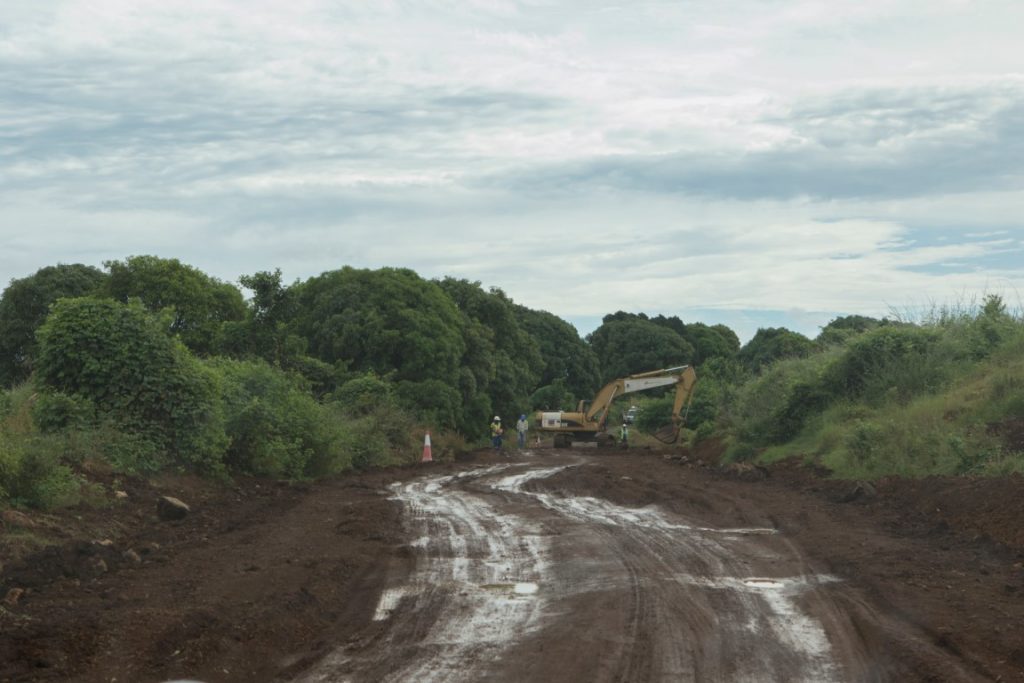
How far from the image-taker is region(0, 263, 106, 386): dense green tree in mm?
51344

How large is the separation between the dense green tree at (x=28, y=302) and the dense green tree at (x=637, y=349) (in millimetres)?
50509

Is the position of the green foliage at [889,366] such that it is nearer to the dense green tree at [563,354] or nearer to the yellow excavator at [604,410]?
the yellow excavator at [604,410]

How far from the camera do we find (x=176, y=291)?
5050cm

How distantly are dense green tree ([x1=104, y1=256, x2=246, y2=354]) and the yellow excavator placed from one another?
16124 mm

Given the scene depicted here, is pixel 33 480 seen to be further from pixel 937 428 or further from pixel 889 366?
pixel 889 366

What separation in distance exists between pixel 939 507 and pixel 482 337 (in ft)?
124

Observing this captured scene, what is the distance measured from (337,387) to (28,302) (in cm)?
2327

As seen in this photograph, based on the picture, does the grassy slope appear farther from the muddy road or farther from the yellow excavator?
the yellow excavator

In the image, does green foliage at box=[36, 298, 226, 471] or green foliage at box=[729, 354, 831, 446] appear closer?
green foliage at box=[36, 298, 226, 471]

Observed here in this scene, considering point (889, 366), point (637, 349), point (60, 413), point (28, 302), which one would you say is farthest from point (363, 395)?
point (637, 349)

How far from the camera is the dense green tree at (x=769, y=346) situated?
7678 cm

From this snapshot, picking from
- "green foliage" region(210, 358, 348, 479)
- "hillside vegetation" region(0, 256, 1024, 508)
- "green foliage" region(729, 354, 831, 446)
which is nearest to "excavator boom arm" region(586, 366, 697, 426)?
"hillside vegetation" region(0, 256, 1024, 508)

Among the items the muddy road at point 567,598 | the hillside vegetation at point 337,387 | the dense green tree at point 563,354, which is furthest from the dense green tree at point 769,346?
the muddy road at point 567,598

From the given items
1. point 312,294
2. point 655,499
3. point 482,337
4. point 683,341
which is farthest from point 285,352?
point 683,341
